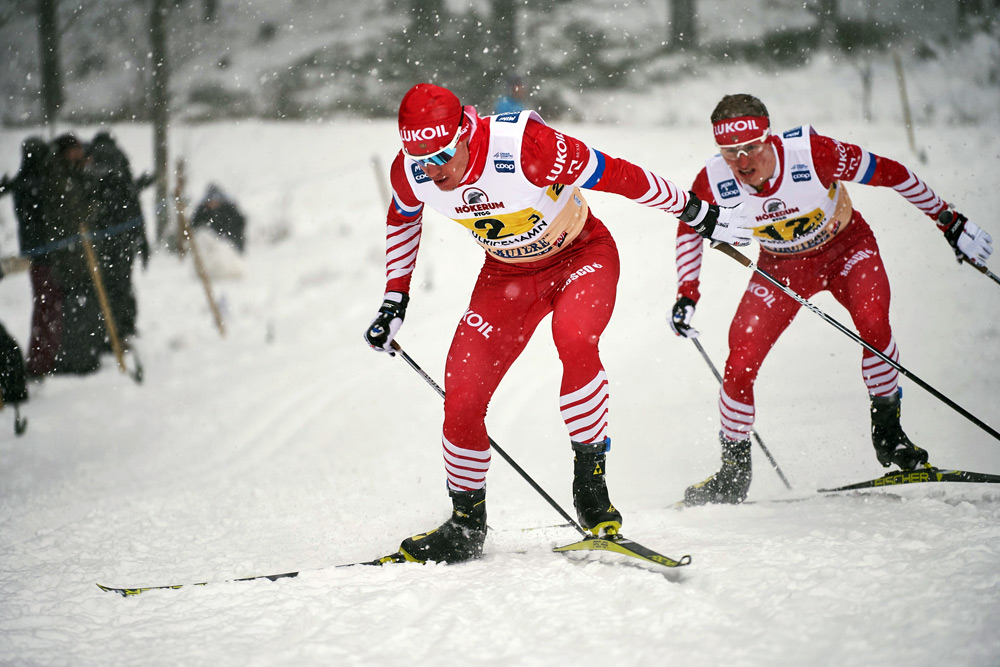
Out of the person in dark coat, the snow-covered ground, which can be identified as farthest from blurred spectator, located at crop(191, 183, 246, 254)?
the person in dark coat

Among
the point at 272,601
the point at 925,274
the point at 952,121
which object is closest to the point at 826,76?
the point at 952,121

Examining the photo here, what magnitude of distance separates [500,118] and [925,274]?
6.48 metres

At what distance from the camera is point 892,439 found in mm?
4121

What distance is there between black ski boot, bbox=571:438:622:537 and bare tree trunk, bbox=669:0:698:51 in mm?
15630

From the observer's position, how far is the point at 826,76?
1534 centimetres

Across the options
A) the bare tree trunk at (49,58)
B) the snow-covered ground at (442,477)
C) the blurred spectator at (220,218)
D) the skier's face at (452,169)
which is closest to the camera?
the snow-covered ground at (442,477)

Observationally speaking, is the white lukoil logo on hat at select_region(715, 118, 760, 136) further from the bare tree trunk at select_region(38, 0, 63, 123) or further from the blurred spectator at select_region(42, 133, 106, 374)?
the bare tree trunk at select_region(38, 0, 63, 123)

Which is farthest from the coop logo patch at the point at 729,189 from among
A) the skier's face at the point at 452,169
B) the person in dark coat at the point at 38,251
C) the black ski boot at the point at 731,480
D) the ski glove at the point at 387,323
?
the person in dark coat at the point at 38,251

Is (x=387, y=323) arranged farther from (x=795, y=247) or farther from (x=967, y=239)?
(x=967, y=239)

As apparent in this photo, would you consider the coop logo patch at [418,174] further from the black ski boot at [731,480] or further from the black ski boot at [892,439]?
the black ski boot at [892,439]

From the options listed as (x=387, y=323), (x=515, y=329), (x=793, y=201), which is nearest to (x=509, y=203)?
(x=515, y=329)

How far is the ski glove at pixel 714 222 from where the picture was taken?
3.46 metres

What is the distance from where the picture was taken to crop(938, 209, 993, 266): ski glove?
158 inches

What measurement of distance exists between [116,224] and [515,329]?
608cm
